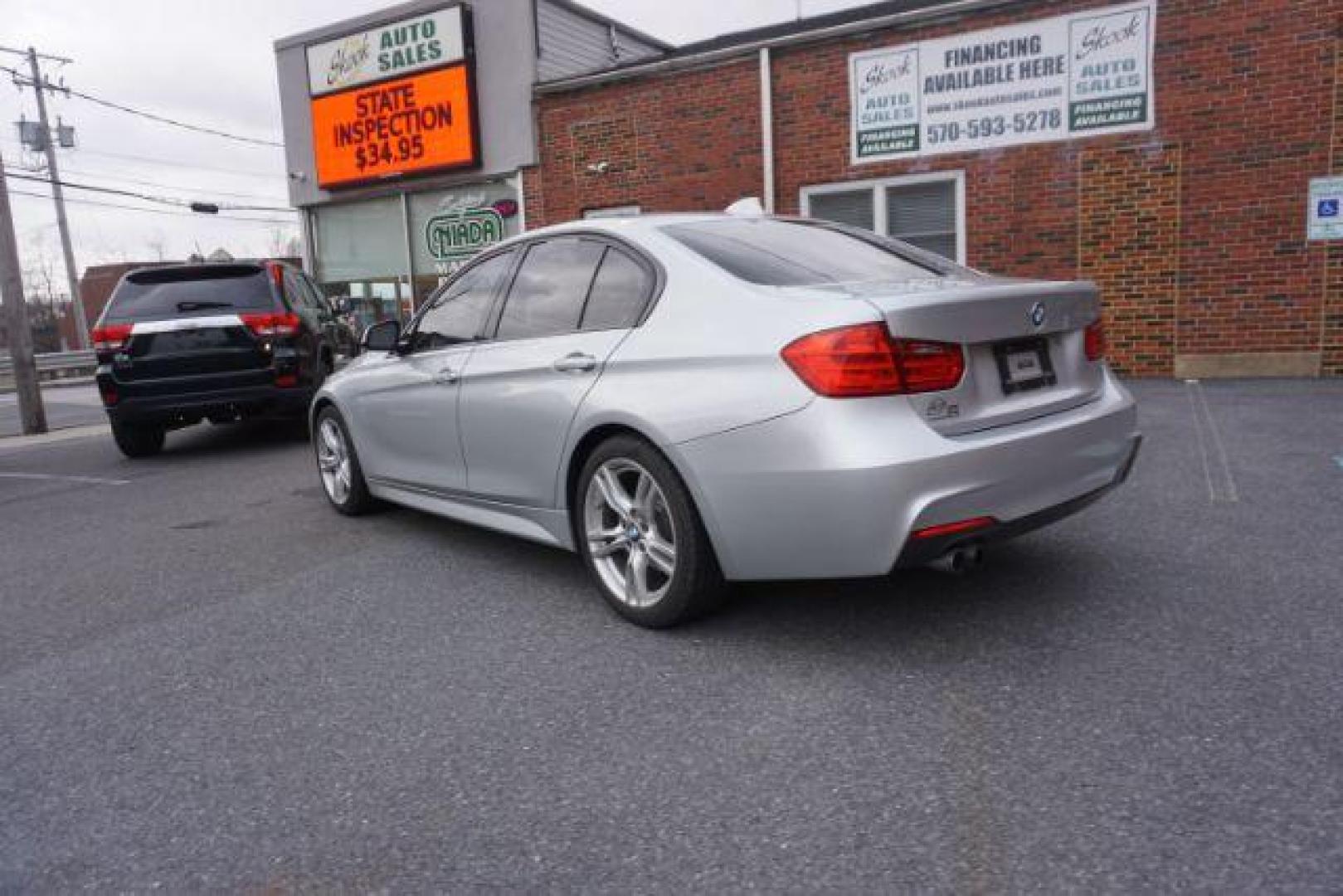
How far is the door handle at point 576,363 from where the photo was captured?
3688 mm

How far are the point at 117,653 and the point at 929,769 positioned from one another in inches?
119

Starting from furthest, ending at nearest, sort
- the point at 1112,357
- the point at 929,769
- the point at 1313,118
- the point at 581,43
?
the point at 581,43 → the point at 1112,357 → the point at 1313,118 → the point at 929,769

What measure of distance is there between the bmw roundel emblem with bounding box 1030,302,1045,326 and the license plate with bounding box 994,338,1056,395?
2.5 inches

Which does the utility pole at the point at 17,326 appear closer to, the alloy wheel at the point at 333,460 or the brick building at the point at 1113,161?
the alloy wheel at the point at 333,460

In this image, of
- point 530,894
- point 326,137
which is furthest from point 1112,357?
point 326,137

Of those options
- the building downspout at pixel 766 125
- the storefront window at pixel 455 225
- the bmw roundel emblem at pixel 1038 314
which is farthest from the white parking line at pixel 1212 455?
the storefront window at pixel 455 225

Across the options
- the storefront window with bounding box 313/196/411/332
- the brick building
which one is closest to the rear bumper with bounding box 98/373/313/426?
the brick building

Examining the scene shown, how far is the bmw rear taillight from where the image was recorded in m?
3.69

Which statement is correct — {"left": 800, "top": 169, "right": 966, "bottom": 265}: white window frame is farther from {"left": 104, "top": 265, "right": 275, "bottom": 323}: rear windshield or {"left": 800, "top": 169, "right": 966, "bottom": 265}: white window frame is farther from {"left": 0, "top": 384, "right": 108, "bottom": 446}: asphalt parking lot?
{"left": 0, "top": 384, "right": 108, "bottom": 446}: asphalt parking lot

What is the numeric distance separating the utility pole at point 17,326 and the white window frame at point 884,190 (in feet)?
30.7

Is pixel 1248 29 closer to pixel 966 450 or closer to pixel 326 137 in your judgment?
pixel 966 450

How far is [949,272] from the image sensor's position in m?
3.90

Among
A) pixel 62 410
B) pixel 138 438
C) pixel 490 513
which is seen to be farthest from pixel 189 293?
pixel 62 410

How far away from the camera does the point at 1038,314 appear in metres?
3.33
